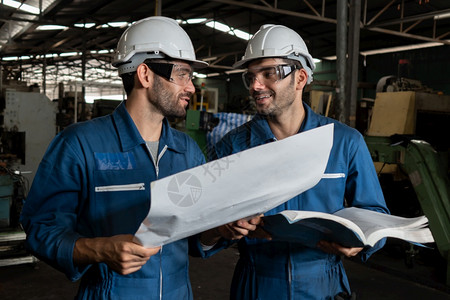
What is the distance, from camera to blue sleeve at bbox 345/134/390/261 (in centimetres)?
177

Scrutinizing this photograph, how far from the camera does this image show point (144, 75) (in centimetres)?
161

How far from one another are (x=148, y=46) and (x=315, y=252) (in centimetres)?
107

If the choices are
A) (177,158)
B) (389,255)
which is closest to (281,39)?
(177,158)

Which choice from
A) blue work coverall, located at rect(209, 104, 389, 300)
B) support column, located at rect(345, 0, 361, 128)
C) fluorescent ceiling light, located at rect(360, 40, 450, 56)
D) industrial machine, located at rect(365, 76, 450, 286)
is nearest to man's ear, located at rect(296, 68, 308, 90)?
blue work coverall, located at rect(209, 104, 389, 300)

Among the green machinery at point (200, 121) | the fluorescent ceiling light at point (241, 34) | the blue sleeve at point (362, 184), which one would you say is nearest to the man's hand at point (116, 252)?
the blue sleeve at point (362, 184)

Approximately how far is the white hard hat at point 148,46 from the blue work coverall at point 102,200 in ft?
0.75

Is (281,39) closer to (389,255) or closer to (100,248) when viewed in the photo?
(100,248)

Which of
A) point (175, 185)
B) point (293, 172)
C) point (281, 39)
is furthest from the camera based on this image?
point (281, 39)

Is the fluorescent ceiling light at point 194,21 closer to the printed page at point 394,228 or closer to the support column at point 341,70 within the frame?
the support column at point 341,70

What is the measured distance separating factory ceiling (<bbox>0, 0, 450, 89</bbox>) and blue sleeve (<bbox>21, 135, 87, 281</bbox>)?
8.17m

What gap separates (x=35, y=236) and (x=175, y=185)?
0.59m

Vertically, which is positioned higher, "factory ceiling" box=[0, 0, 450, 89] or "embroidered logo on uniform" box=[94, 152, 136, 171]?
"factory ceiling" box=[0, 0, 450, 89]

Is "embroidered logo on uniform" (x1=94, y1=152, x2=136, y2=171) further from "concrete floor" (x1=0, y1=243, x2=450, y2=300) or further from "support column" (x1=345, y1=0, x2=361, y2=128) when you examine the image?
"support column" (x1=345, y1=0, x2=361, y2=128)

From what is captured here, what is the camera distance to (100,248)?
1146 millimetres
